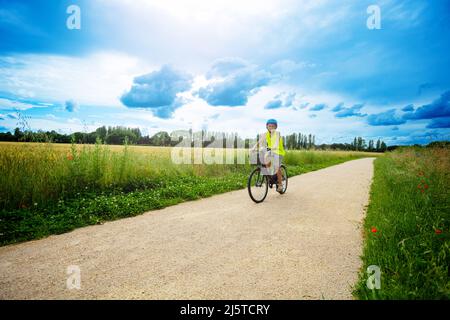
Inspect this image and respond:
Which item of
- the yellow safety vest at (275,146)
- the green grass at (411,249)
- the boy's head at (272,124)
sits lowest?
the green grass at (411,249)

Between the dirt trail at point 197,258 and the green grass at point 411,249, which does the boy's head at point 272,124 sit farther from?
the green grass at point 411,249

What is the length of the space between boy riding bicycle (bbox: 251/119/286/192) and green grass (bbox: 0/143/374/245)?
2.00 meters

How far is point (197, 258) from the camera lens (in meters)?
3.24

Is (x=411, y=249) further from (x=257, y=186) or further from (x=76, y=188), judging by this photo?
(x=76, y=188)

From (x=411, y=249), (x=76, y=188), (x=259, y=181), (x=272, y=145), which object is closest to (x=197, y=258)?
(x=411, y=249)

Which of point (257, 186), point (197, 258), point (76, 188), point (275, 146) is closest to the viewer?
point (197, 258)

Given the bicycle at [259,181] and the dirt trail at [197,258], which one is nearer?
the dirt trail at [197,258]

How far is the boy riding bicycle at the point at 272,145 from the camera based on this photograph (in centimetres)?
711

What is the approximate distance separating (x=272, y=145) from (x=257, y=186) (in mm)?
1358

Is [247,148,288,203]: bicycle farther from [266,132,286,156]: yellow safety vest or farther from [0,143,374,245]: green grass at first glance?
[0,143,374,245]: green grass

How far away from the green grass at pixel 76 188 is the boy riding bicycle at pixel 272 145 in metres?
2.00

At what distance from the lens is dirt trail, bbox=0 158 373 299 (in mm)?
2535

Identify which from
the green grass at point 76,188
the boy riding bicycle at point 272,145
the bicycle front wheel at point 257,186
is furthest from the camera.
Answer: the boy riding bicycle at point 272,145

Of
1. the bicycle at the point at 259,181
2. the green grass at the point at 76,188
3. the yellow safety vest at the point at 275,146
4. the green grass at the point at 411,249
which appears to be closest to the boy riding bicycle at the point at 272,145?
the yellow safety vest at the point at 275,146
